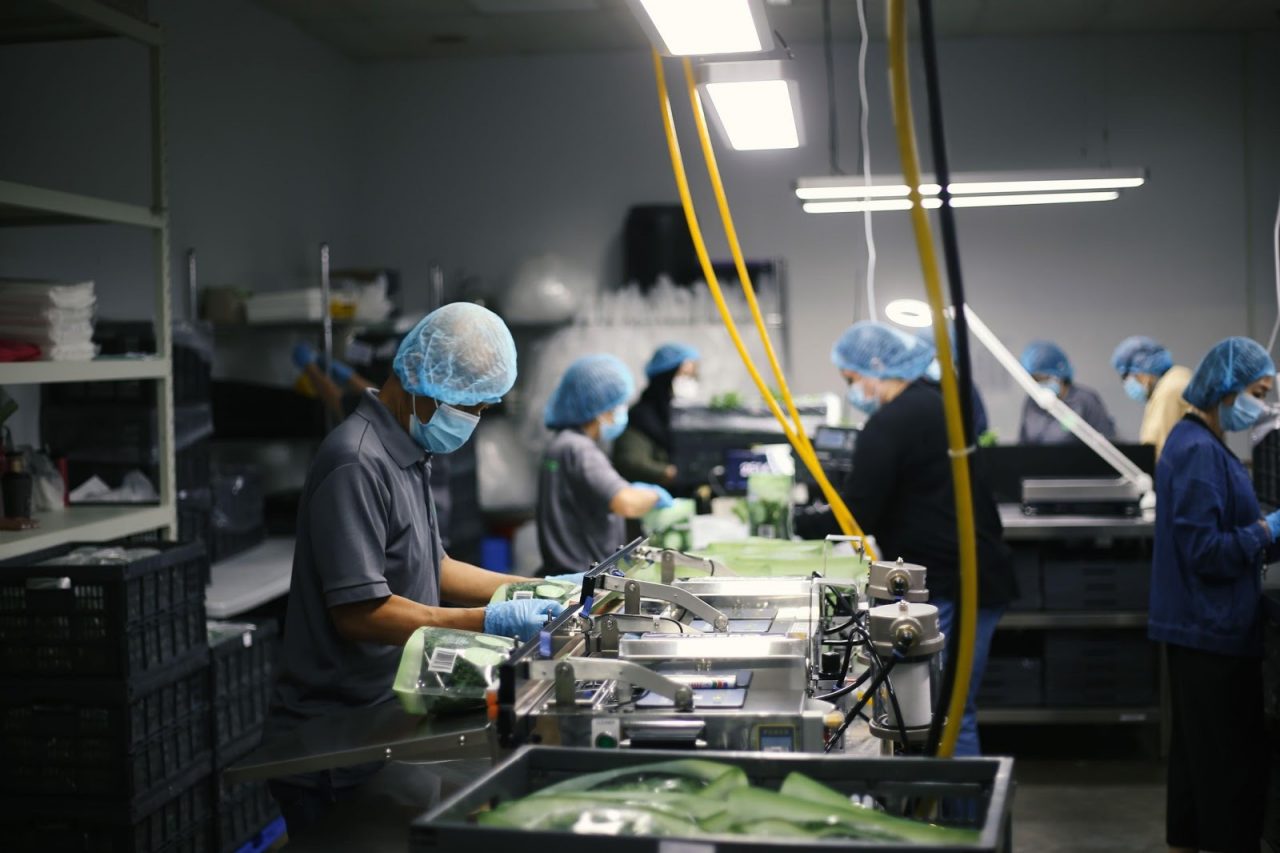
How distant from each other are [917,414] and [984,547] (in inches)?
17.1

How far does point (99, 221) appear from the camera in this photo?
127 inches

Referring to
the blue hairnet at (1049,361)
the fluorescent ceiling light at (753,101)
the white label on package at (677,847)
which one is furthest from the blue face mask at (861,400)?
the white label on package at (677,847)

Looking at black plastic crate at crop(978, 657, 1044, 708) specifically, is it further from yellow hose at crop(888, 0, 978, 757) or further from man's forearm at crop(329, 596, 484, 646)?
yellow hose at crop(888, 0, 978, 757)

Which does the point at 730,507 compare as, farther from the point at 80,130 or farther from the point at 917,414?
the point at 80,130

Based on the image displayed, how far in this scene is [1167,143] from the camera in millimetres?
6961

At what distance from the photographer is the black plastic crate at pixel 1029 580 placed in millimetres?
4605

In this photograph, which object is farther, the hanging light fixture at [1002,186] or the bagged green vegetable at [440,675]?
the hanging light fixture at [1002,186]

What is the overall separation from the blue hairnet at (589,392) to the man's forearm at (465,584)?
1579 mm

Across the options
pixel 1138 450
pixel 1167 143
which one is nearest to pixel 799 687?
pixel 1138 450

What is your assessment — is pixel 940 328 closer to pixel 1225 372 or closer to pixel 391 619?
pixel 391 619

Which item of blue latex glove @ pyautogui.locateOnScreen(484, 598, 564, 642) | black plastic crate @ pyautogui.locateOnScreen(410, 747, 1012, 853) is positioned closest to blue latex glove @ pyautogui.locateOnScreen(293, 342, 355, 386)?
blue latex glove @ pyautogui.locateOnScreen(484, 598, 564, 642)

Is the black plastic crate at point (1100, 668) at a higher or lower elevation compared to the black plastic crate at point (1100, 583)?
lower

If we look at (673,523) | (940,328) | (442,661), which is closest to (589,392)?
(673,523)

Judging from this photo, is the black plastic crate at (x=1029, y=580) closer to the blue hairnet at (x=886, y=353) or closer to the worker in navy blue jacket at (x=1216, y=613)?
the blue hairnet at (x=886, y=353)
